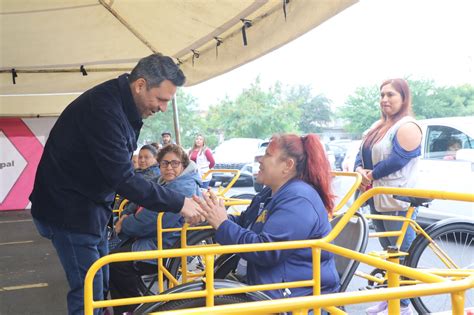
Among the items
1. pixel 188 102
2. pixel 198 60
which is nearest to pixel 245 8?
pixel 198 60

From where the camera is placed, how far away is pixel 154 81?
245cm

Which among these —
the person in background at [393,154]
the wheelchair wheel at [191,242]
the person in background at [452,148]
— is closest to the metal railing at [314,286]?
the person in background at [393,154]

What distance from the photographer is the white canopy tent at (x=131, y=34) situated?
3.56 meters

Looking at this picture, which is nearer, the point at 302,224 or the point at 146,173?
the point at 302,224

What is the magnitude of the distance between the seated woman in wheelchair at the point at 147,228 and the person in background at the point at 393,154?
1.36 m

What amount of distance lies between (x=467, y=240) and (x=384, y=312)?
34.2 inches

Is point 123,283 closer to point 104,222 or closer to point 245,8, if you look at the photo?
point 104,222

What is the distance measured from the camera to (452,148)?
617 centimetres

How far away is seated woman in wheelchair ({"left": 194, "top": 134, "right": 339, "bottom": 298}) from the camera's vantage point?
2.04 meters

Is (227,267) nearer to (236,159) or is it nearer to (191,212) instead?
(191,212)

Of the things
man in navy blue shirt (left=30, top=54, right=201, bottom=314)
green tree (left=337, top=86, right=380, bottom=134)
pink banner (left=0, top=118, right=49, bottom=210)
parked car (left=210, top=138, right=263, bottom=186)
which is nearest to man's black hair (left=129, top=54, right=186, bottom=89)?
man in navy blue shirt (left=30, top=54, right=201, bottom=314)

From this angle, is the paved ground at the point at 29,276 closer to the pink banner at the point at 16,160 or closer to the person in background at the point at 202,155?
the pink banner at the point at 16,160

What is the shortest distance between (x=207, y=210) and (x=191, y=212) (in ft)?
0.57

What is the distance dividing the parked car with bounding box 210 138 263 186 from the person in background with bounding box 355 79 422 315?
1236cm
